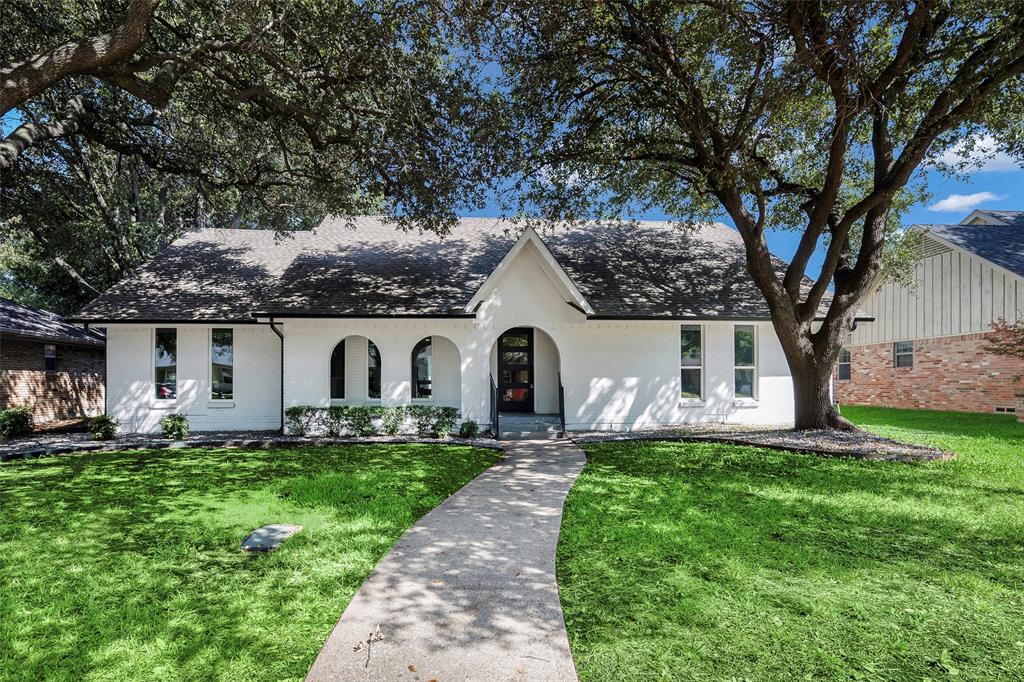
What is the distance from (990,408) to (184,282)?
2818 centimetres

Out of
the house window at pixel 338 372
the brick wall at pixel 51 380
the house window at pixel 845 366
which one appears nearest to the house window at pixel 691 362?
the house window at pixel 338 372

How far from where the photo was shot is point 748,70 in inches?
412

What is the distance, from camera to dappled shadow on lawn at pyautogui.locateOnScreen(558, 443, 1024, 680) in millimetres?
3338

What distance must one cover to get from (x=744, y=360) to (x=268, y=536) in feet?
45.9

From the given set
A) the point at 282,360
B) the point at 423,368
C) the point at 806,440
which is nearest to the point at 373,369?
the point at 423,368

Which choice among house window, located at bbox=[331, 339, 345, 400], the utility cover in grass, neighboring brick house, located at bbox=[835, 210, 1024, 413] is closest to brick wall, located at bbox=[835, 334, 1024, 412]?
neighboring brick house, located at bbox=[835, 210, 1024, 413]

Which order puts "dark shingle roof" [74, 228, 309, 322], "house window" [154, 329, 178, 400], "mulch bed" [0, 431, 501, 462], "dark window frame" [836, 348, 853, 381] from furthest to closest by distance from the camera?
"dark window frame" [836, 348, 853, 381]
"house window" [154, 329, 178, 400]
"dark shingle roof" [74, 228, 309, 322]
"mulch bed" [0, 431, 501, 462]

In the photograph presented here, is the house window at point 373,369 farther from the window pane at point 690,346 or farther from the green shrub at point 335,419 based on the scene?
the window pane at point 690,346

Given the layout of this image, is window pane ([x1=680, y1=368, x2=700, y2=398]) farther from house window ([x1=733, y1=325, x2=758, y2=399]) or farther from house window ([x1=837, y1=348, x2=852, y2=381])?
house window ([x1=837, y1=348, x2=852, y2=381])

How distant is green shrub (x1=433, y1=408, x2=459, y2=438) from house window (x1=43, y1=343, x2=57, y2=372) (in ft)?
52.8

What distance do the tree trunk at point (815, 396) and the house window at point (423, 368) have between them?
9.75m

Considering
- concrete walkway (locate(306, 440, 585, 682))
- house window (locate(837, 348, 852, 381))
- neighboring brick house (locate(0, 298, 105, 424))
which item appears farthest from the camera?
house window (locate(837, 348, 852, 381))

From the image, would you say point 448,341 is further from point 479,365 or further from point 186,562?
point 186,562

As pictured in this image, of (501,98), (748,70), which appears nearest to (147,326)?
(501,98)
